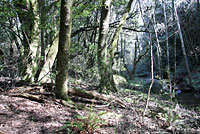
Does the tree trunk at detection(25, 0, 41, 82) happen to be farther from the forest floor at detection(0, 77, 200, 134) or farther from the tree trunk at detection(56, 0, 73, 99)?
the tree trunk at detection(56, 0, 73, 99)

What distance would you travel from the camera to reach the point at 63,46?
272 cm

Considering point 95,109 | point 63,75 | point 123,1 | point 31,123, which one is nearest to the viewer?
point 31,123

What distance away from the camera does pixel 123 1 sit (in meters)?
7.46

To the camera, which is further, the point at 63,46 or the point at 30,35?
the point at 30,35

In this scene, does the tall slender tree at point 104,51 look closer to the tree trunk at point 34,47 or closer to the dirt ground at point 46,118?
the dirt ground at point 46,118

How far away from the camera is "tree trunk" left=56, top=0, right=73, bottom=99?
2.57 meters

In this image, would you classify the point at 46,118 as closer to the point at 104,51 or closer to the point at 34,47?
the point at 34,47

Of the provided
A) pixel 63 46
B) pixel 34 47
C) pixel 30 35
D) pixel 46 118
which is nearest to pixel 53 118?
pixel 46 118

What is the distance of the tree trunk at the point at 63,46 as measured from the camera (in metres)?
2.57

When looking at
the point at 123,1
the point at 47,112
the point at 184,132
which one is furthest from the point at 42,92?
the point at 123,1

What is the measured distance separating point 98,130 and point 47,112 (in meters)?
1.12

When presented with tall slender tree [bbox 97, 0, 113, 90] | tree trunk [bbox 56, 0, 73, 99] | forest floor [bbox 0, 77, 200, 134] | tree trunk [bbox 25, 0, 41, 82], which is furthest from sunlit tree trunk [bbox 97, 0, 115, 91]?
tree trunk [bbox 25, 0, 41, 82]

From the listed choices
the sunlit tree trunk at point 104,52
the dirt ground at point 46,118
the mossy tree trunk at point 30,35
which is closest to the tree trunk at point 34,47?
the mossy tree trunk at point 30,35

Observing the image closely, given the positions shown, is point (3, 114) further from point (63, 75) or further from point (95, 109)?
point (95, 109)
